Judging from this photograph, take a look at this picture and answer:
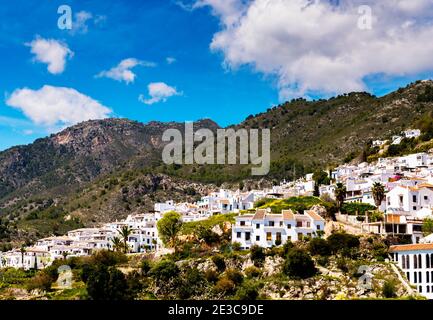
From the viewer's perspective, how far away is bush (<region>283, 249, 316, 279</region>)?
164 feet

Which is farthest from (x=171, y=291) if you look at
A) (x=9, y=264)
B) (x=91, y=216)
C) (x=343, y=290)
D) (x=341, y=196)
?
(x=91, y=216)

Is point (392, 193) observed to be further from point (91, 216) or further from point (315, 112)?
point (315, 112)

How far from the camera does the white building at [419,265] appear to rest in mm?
47219

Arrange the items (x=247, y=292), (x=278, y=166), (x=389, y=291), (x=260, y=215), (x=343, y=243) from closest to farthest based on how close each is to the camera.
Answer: (x=389, y=291)
(x=247, y=292)
(x=343, y=243)
(x=260, y=215)
(x=278, y=166)

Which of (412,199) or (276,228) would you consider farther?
(412,199)

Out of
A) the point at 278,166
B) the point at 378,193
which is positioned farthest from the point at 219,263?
the point at 278,166

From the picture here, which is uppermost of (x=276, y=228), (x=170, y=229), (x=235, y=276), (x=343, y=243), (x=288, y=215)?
(x=288, y=215)

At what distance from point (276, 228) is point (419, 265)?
13.8m

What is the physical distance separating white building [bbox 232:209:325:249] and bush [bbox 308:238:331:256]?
127 inches

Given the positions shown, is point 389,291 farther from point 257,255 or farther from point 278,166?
point 278,166

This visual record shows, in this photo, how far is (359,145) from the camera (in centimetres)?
12131

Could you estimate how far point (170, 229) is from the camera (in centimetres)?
6381

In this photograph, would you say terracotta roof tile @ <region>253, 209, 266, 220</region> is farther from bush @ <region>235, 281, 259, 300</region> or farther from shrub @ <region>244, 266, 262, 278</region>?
bush @ <region>235, 281, 259, 300</region>
